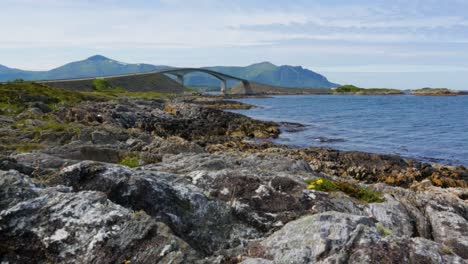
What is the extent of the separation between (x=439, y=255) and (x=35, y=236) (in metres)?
6.74

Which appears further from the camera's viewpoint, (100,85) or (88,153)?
(100,85)

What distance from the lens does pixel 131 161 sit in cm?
1433

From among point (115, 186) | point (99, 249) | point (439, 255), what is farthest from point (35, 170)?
point (439, 255)

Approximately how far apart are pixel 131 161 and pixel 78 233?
7.77 metres

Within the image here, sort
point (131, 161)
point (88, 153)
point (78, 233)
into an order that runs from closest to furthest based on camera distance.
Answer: point (78, 233) → point (131, 161) → point (88, 153)

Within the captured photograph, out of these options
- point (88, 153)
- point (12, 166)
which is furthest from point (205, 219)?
point (88, 153)

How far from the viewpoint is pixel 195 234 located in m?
8.06

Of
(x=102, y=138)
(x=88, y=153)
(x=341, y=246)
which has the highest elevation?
(x=341, y=246)

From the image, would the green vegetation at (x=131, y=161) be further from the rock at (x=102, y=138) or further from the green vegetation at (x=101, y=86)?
the green vegetation at (x=101, y=86)

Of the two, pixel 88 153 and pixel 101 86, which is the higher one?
pixel 88 153

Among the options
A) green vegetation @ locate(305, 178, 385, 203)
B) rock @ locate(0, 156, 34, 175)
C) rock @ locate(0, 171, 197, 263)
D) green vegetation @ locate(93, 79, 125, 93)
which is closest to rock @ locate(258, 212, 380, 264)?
rock @ locate(0, 171, 197, 263)

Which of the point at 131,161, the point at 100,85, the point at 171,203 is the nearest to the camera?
the point at 171,203

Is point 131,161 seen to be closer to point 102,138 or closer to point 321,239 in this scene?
point 321,239

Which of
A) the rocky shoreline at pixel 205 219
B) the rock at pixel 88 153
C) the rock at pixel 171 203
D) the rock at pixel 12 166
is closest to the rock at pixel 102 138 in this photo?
the rock at pixel 88 153
